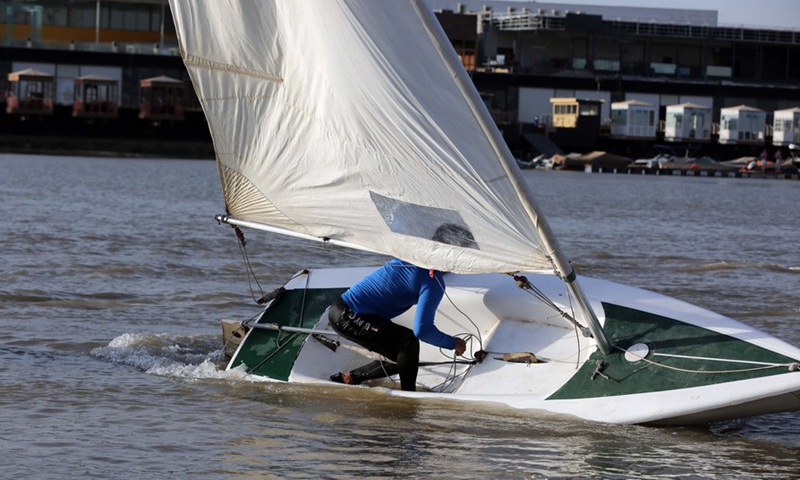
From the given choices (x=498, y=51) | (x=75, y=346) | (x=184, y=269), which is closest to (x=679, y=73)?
(x=498, y=51)

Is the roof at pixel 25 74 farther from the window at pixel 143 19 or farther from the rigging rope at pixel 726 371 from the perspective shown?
the rigging rope at pixel 726 371

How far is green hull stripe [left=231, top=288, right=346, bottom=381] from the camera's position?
9.31m

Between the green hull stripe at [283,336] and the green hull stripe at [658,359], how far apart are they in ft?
6.78

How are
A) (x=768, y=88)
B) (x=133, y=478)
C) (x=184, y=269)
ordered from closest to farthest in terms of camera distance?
(x=133, y=478) < (x=184, y=269) < (x=768, y=88)

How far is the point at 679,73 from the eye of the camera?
3504 inches

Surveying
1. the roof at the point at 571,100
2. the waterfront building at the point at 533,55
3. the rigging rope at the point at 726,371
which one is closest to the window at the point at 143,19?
the waterfront building at the point at 533,55

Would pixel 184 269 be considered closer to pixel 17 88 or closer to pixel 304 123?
pixel 304 123

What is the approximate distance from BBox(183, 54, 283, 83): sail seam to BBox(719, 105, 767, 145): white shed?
71991mm

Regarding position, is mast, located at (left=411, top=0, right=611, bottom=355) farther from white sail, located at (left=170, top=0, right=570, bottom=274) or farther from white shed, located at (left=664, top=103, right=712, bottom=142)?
white shed, located at (left=664, top=103, right=712, bottom=142)

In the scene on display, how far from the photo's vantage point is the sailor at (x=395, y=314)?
27.7 ft

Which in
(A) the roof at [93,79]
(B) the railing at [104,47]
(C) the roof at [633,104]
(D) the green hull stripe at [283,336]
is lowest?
(D) the green hull stripe at [283,336]

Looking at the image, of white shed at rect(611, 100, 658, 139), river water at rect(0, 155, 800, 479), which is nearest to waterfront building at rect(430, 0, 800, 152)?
white shed at rect(611, 100, 658, 139)

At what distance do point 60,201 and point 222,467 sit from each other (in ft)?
71.5

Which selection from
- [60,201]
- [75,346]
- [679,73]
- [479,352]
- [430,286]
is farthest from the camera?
[679,73]
